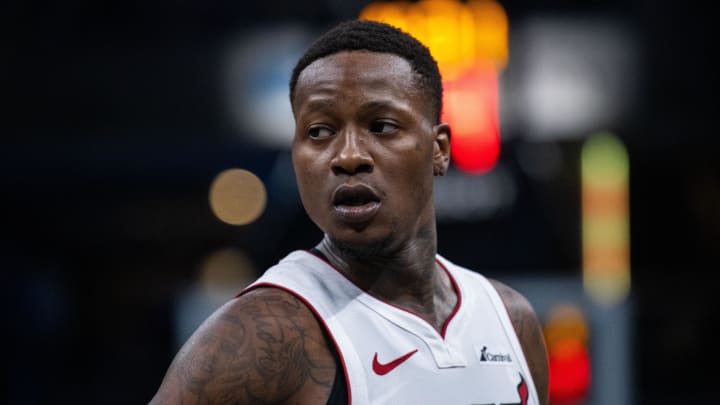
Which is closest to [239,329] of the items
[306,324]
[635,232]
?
[306,324]

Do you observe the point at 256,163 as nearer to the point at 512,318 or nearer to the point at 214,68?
the point at 214,68

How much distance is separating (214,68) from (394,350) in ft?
25.4

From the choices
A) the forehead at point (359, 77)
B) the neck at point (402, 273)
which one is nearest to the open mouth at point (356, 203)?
the neck at point (402, 273)

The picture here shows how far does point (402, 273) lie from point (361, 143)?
411mm

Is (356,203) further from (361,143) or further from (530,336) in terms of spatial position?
(530,336)

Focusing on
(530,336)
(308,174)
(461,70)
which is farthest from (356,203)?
(461,70)

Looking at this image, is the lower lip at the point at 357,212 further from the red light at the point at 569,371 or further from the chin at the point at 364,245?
the red light at the point at 569,371

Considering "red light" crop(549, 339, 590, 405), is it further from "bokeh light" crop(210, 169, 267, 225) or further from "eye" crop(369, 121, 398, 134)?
"eye" crop(369, 121, 398, 134)

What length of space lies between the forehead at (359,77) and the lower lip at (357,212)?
28cm

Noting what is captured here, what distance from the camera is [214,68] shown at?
9.48 meters

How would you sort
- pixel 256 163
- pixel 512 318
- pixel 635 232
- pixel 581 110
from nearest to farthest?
pixel 512 318, pixel 256 163, pixel 581 110, pixel 635 232

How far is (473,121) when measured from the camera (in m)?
7.50

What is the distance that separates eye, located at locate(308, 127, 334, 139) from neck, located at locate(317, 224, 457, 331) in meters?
0.29

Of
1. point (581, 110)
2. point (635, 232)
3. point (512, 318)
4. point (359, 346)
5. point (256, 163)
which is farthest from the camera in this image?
point (635, 232)
